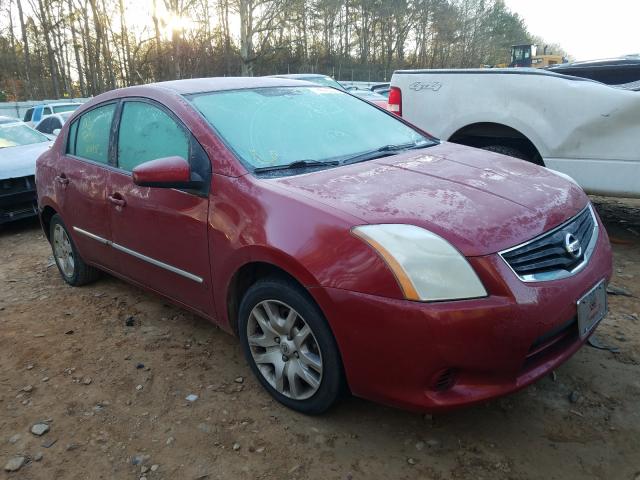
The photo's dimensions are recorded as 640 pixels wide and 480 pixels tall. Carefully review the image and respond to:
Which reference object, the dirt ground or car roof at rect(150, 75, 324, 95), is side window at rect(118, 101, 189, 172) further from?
the dirt ground

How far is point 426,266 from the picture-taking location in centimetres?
203

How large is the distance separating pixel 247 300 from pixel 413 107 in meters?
3.34

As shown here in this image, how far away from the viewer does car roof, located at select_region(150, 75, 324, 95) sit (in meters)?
3.21

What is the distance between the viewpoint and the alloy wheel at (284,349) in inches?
95.5

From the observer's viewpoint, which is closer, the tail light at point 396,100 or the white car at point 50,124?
the tail light at point 396,100

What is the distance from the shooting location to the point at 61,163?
4.00 meters

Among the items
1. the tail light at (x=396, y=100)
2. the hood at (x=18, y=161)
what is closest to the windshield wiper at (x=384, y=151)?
the tail light at (x=396, y=100)

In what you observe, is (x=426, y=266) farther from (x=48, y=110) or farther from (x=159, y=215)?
(x=48, y=110)

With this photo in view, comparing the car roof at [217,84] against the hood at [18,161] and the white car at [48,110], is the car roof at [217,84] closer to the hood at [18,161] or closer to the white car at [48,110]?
the hood at [18,161]

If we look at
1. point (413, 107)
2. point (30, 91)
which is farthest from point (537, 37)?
point (413, 107)

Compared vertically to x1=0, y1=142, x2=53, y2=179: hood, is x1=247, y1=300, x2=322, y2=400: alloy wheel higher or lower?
lower

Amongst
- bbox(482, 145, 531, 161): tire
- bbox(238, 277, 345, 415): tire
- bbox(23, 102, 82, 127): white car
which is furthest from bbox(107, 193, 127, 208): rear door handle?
bbox(23, 102, 82, 127): white car

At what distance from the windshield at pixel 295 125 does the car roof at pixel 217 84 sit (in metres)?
0.07

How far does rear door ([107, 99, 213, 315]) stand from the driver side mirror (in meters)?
0.09
